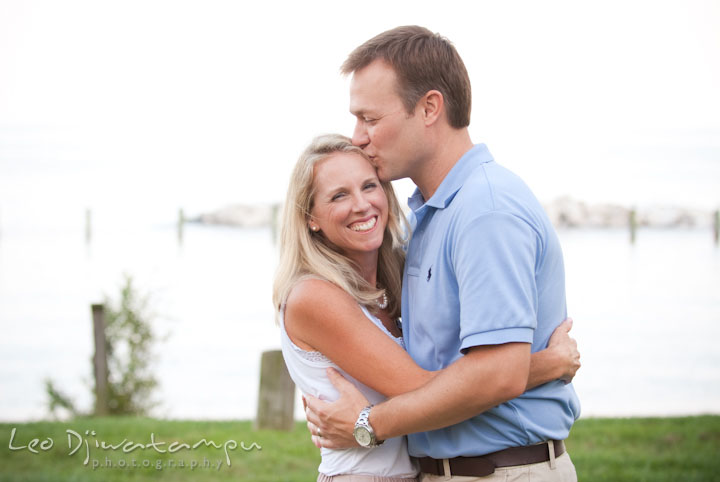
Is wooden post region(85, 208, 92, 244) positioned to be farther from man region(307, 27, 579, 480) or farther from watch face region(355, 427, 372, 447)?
watch face region(355, 427, 372, 447)

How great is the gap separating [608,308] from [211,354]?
14.6 feet

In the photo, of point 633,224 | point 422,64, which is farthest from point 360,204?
point 633,224

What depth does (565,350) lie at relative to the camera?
1923mm

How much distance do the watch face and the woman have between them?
0.35 ft

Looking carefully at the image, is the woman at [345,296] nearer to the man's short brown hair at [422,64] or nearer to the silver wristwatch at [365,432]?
the silver wristwatch at [365,432]

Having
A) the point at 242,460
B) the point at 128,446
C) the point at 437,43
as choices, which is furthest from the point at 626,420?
the point at 437,43

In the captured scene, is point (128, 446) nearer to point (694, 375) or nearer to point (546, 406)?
point (546, 406)

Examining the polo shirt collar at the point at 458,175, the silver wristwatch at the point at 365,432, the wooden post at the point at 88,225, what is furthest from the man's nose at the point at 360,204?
the wooden post at the point at 88,225

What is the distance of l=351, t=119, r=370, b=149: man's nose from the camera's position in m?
2.22

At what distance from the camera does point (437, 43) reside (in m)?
2.12

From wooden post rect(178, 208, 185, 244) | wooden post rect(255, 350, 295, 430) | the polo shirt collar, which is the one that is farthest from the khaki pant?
wooden post rect(178, 208, 185, 244)

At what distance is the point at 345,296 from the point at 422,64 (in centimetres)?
66

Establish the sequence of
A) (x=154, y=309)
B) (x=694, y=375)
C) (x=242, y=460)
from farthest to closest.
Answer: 1. (x=694, y=375)
2. (x=154, y=309)
3. (x=242, y=460)

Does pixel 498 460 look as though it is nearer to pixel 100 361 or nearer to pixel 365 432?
pixel 365 432
